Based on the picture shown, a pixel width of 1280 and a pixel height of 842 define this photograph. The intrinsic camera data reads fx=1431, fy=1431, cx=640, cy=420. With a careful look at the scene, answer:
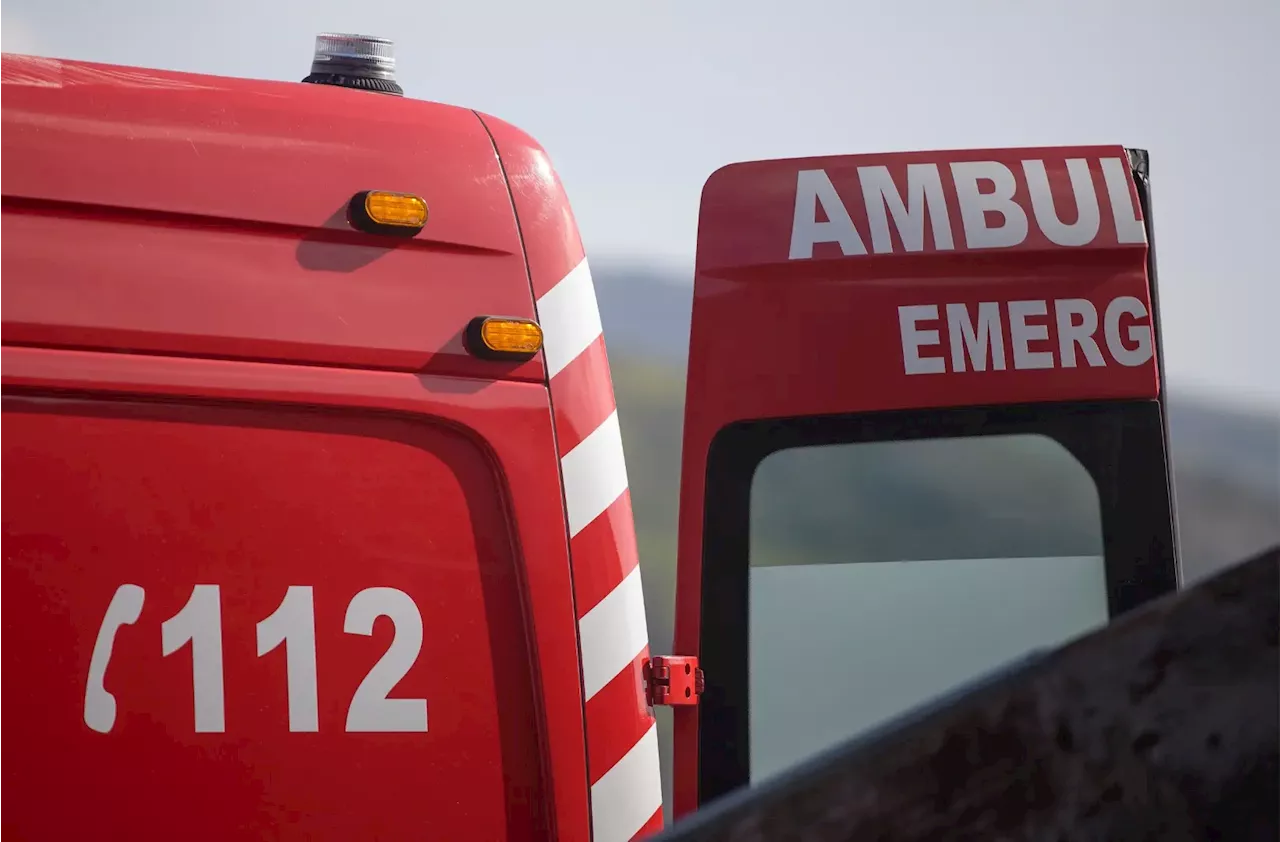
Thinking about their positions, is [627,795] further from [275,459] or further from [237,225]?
[237,225]

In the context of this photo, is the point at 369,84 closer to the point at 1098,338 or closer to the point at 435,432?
the point at 435,432

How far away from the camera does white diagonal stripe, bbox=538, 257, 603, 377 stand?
200 centimetres

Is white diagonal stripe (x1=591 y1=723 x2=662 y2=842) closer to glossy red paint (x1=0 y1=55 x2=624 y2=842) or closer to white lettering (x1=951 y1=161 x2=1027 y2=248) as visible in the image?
glossy red paint (x1=0 y1=55 x2=624 y2=842)

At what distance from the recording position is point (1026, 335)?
263 cm

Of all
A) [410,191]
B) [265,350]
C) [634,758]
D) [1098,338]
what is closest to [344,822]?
[634,758]

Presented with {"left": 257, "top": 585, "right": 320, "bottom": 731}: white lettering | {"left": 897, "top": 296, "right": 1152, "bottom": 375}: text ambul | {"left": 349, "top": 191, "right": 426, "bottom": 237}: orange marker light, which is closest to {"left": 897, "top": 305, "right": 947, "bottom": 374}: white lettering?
{"left": 897, "top": 296, "right": 1152, "bottom": 375}: text ambul

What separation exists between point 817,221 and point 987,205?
0.32 m

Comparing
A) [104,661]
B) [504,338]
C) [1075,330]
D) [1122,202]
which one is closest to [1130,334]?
[1075,330]

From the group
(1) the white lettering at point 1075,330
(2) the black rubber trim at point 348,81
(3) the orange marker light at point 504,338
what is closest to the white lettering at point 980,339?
(1) the white lettering at point 1075,330

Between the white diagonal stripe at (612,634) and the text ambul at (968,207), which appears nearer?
the white diagonal stripe at (612,634)

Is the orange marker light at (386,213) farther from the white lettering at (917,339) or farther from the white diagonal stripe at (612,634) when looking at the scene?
the white lettering at (917,339)

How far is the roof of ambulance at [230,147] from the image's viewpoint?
5.86ft

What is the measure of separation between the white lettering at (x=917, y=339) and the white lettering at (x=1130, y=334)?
30 centimetres

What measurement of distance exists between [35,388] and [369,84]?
2.76 ft
